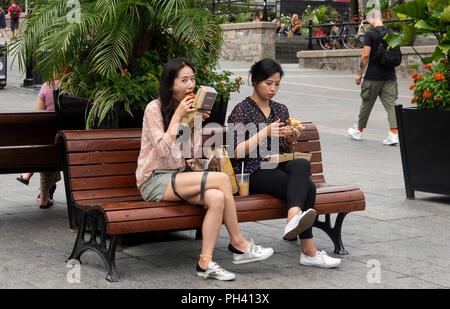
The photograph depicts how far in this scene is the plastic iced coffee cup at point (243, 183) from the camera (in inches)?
211

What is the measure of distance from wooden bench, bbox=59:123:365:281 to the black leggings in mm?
91

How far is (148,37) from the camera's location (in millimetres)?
6148

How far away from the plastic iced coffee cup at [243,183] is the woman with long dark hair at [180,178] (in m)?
0.44

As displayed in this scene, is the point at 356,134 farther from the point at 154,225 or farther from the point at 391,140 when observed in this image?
the point at 154,225

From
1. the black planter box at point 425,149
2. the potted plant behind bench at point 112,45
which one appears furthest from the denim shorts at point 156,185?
the black planter box at point 425,149

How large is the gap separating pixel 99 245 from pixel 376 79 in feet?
24.5

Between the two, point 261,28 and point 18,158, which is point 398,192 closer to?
point 18,158

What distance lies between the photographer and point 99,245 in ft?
16.0

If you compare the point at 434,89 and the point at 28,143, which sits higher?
the point at 434,89

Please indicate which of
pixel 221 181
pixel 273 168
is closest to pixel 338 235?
pixel 273 168

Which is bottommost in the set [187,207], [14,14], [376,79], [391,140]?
[391,140]

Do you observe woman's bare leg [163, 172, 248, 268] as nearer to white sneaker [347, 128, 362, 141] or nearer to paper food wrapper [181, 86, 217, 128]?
paper food wrapper [181, 86, 217, 128]

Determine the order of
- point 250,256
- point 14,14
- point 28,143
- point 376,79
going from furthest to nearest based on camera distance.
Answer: point 14,14 → point 376,79 → point 28,143 → point 250,256

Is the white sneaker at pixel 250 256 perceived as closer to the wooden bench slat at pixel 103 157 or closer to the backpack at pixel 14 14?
the wooden bench slat at pixel 103 157
